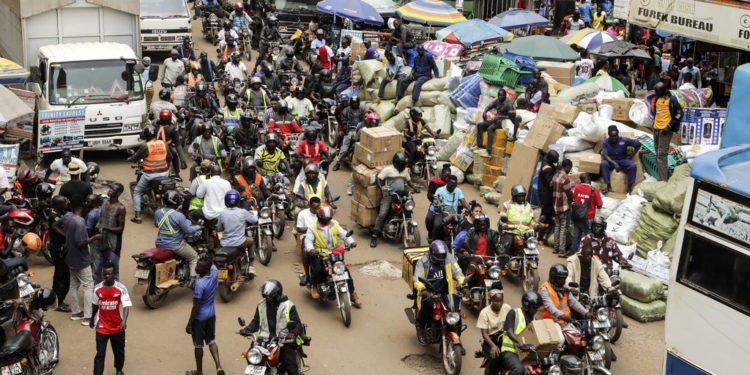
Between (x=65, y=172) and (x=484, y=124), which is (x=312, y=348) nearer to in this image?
(x=65, y=172)

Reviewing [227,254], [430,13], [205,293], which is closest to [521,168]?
[227,254]

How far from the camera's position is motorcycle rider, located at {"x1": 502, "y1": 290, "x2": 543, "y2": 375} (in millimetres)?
8453

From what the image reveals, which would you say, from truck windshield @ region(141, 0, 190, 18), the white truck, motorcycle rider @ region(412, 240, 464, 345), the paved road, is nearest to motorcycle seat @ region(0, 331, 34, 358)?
the paved road

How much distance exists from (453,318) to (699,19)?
33.0 ft

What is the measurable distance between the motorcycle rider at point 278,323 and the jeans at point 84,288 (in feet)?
9.41

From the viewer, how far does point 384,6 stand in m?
28.0

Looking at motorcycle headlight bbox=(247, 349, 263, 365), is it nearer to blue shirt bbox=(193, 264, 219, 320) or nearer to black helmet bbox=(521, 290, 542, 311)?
blue shirt bbox=(193, 264, 219, 320)

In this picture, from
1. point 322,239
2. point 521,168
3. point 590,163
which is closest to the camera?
point 322,239

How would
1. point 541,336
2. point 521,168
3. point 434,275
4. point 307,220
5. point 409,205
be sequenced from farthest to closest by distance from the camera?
1. point 521,168
2. point 409,205
3. point 307,220
4. point 434,275
5. point 541,336

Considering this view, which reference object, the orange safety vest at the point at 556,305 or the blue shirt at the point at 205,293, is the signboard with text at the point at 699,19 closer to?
the orange safety vest at the point at 556,305

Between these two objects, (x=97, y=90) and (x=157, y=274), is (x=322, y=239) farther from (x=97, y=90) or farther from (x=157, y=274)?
(x=97, y=90)

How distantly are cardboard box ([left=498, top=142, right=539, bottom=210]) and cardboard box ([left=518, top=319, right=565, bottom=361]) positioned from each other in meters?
6.97

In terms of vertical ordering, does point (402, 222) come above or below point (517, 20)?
below

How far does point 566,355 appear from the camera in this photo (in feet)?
28.2
